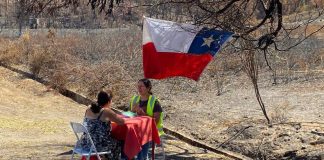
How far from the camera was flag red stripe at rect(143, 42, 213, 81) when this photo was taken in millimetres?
9906

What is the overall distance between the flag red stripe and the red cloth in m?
1.46

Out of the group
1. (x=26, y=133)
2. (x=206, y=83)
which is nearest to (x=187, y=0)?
(x=26, y=133)

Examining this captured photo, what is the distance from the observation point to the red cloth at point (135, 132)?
825cm

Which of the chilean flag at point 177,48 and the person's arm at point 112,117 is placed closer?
the person's arm at point 112,117

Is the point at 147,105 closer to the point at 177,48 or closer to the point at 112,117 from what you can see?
the point at 112,117

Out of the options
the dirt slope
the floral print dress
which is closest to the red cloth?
the floral print dress

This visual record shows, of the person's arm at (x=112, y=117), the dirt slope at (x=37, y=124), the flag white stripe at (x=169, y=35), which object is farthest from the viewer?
the dirt slope at (x=37, y=124)

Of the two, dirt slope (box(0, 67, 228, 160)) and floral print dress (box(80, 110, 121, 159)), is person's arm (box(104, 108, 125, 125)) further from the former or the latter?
dirt slope (box(0, 67, 228, 160))

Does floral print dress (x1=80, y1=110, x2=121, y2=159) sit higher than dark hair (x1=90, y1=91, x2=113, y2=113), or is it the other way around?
dark hair (x1=90, y1=91, x2=113, y2=113)

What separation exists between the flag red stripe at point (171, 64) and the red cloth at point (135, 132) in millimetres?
1456

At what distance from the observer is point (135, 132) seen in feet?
27.2

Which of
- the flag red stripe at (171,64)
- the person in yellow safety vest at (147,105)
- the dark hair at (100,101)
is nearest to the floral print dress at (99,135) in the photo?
the dark hair at (100,101)

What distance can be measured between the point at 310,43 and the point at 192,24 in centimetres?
1737

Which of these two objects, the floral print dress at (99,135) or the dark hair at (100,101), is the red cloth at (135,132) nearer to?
the floral print dress at (99,135)
